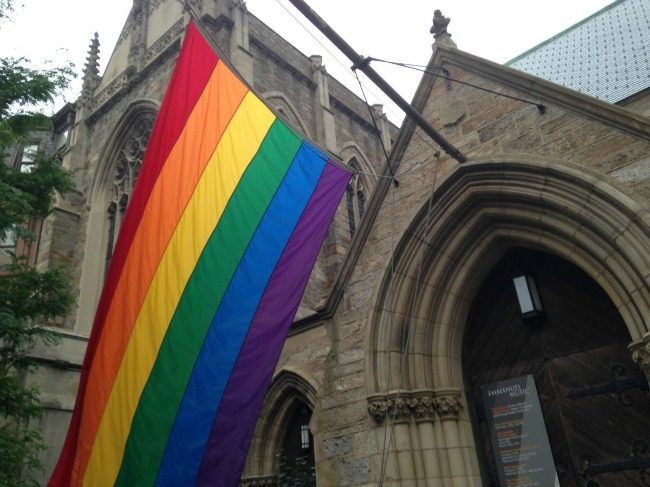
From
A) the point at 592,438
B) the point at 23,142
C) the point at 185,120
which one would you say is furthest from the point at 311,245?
the point at 23,142

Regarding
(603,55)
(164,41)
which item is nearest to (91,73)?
(164,41)

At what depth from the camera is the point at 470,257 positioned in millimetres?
6812

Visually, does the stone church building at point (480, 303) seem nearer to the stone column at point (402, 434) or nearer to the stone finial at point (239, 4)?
the stone column at point (402, 434)

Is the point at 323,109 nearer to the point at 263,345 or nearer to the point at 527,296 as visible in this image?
the point at 527,296

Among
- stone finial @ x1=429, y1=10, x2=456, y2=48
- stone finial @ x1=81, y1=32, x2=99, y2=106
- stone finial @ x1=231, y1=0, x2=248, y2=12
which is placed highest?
stone finial @ x1=81, y1=32, x2=99, y2=106

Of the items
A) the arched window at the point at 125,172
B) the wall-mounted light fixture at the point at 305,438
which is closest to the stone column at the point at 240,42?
the arched window at the point at 125,172

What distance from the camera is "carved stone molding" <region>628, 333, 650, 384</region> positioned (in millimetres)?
4922

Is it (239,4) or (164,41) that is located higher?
(164,41)

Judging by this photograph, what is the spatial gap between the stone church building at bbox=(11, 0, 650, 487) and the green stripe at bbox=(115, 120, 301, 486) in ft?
5.42

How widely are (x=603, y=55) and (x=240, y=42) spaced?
917 centimetres

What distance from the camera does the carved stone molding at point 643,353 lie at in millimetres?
4922

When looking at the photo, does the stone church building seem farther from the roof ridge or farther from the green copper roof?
the roof ridge

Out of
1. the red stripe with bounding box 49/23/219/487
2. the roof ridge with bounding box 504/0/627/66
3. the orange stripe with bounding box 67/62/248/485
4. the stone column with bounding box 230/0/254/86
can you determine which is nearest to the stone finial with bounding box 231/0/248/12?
the stone column with bounding box 230/0/254/86

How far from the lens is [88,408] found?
5.07 m
